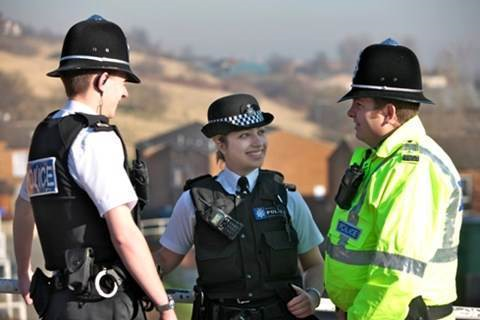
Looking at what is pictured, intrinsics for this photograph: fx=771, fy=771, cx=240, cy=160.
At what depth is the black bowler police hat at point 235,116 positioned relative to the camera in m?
3.30

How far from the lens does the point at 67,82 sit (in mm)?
2932

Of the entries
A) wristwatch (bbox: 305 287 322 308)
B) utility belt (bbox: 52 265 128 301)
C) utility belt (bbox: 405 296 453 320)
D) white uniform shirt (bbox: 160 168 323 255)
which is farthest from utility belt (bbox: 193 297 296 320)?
utility belt (bbox: 405 296 453 320)

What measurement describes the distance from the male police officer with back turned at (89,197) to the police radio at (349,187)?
2.40 feet

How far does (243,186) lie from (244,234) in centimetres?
23

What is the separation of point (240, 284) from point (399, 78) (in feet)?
3.45

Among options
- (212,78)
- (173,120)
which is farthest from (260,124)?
(212,78)

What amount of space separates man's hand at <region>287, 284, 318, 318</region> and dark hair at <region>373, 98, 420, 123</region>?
0.86 m

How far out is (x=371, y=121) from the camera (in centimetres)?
283

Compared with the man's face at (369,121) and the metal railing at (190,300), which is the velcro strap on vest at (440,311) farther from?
the man's face at (369,121)

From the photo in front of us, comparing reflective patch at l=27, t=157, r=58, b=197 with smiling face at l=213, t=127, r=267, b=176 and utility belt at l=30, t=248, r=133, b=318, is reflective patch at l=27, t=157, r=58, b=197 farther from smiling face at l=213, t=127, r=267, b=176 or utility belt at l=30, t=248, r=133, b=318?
smiling face at l=213, t=127, r=267, b=176

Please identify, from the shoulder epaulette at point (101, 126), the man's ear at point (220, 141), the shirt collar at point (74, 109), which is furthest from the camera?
the man's ear at point (220, 141)

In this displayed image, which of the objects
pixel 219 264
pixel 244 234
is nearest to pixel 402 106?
pixel 244 234

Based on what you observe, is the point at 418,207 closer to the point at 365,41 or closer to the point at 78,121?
the point at 78,121

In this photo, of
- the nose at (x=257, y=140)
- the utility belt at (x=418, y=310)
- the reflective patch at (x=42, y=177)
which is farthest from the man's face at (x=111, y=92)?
the utility belt at (x=418, y=310)
